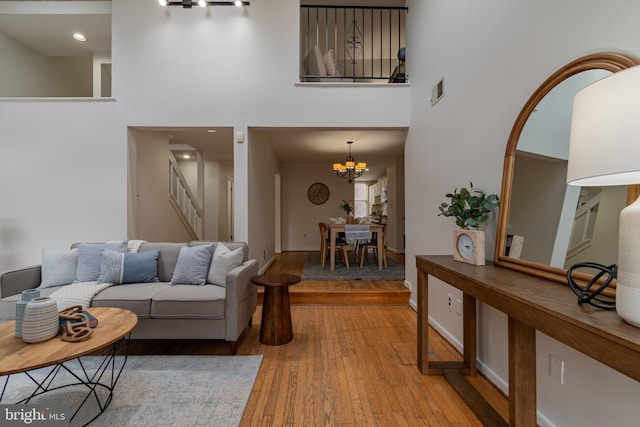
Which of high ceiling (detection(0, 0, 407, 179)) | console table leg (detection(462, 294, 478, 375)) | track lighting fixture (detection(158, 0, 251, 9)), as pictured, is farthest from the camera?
high ceiling (detection(0, 0, 407, 179))

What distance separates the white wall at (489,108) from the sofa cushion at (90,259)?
325 cm

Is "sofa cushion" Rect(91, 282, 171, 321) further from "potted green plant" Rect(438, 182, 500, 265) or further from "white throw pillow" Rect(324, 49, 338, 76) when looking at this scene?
"white throw pillow" Rect(324, 49, 338, 76)

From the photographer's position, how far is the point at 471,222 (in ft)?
6.44

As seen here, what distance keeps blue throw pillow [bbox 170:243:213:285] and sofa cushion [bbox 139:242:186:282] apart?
0.15 metres

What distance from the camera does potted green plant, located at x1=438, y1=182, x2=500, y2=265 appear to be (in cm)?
186

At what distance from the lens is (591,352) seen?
88 centimetres

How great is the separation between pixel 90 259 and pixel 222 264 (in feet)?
4.33

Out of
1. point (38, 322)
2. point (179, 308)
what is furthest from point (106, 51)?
point (38, 322)

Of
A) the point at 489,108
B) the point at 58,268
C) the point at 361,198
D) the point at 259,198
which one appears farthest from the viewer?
the point at 361,198

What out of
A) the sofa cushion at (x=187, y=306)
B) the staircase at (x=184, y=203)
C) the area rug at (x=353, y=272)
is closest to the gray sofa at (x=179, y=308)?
the sofa cushion at (x=187, y=306)

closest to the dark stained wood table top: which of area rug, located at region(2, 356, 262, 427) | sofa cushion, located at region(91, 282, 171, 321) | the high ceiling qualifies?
area rug, located at region(2, 356, 262, 427)

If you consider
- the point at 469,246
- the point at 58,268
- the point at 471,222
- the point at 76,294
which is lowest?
the point at 76,294

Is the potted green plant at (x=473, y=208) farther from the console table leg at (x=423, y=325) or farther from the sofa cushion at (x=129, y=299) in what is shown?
the sofa cushion at (x=129, y=299)

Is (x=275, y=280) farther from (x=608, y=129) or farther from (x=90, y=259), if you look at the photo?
(x=608, y=129)
